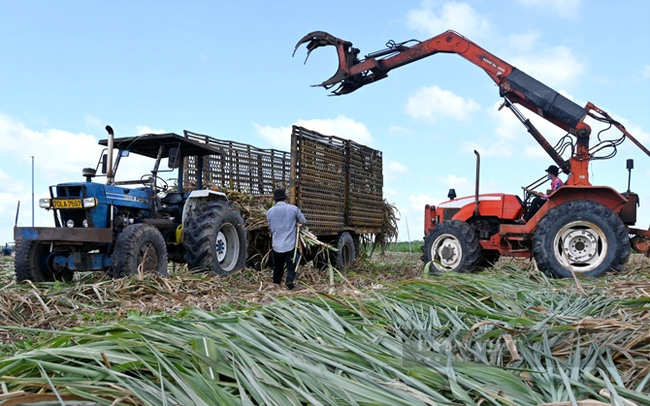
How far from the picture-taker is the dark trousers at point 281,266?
696cm

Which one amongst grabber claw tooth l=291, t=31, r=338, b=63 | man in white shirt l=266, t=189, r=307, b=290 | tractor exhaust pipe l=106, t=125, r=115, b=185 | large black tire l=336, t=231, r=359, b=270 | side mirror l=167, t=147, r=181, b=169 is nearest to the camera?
tractor exhaust pipe l=106, t=125, r=115, b=185

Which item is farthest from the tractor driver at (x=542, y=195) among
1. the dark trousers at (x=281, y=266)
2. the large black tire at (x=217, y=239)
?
the large black tire at (x=217, y=239)

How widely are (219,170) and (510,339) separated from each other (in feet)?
29.0

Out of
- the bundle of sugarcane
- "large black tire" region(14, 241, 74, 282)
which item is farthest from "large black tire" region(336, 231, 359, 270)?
"large black tire" region(14, 241, 74, 282)

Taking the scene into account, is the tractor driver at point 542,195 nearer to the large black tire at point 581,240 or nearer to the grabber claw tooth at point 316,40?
the large black tire at point 581,240

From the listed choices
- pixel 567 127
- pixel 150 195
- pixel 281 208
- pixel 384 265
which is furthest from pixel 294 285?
pixel 567 127

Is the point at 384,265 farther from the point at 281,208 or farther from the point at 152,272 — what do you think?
the point at 152,272

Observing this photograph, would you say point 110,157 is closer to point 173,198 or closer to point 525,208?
point 173,198

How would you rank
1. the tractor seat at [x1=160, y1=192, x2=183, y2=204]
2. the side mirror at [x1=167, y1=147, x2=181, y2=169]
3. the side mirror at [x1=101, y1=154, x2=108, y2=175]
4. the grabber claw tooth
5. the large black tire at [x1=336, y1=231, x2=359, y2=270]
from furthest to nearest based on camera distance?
the grabber claw tooth
the large black tire at [x1=336, y1=231, x2=359, y2=270]
the tractor seat at [x1=160, y1=192, x2=183, y2=204]
the side mirror at [x1=101, y1=154, x2=108, y2=175]
the side mirror at [x1=167, y1=147, x2=181, y2=169]

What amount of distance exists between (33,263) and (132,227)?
1373 mm

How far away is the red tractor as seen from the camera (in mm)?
7008

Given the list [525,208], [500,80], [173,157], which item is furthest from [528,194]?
[173,157]

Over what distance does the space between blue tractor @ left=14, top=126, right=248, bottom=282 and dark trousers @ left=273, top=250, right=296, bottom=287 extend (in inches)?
31.2

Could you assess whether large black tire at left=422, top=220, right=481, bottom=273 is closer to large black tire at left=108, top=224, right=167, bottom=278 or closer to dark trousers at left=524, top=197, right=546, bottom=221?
dark trousers at left=524, top=197, right=546, bottom=221
